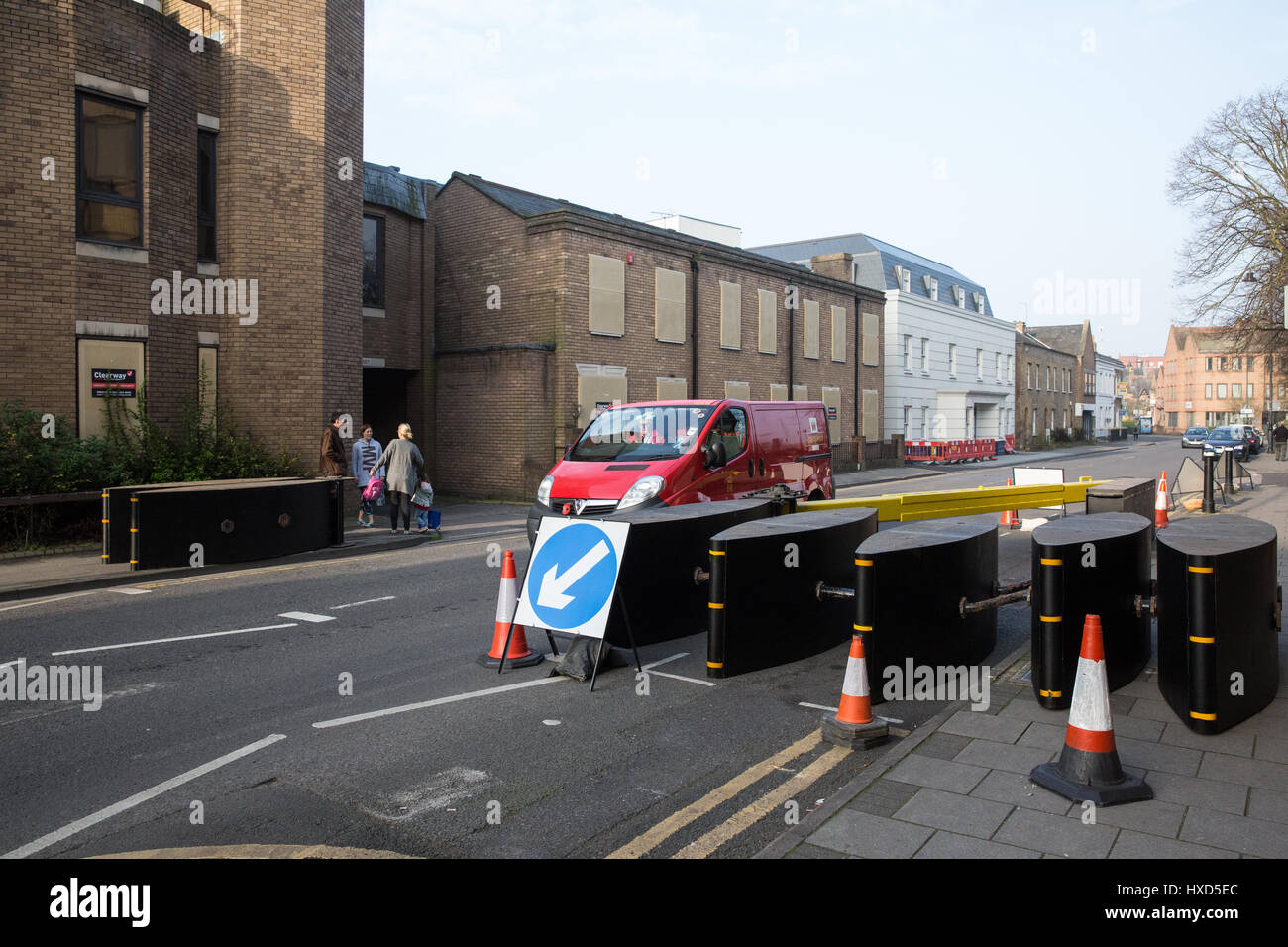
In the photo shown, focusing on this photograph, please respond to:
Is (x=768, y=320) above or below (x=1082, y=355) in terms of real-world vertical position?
below

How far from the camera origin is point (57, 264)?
14.1 meters

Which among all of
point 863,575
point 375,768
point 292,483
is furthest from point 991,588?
point 292,483

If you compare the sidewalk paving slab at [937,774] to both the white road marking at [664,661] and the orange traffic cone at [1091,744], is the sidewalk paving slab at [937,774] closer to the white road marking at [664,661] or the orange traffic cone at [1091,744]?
the orange traffic cone at [1091,744]

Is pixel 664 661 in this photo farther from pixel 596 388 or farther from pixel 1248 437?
pixel 1248 437

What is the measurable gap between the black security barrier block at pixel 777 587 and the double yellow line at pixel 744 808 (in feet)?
4.27

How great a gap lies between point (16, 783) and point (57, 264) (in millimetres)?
12046

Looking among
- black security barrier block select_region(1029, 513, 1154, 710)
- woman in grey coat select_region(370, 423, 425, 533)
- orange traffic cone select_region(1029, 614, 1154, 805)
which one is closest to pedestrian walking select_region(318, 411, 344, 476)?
woman in grey coat select_region(370, 423, 425, 533)

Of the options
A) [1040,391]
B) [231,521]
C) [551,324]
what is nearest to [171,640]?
[231,521]

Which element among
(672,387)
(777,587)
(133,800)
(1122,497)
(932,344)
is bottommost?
(133,800)

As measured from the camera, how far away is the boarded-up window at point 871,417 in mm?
37562

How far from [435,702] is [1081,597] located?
4320 millimetres

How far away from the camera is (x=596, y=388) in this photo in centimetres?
2389

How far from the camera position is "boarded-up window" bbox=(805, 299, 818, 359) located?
33406 mm

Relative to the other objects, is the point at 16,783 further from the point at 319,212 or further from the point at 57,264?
the point at 319,212
